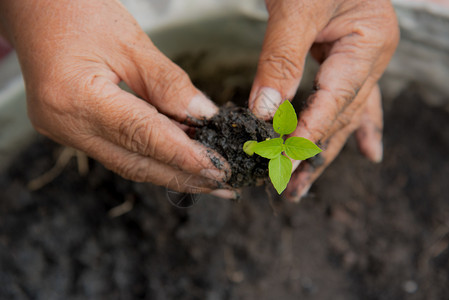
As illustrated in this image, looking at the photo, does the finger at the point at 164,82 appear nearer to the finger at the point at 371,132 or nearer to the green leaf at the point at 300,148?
the green leaf at the point at 300,148

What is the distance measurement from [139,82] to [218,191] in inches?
22.2

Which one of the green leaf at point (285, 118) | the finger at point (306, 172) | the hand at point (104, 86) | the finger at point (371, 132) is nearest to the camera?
the green leaf at point (285, 118)

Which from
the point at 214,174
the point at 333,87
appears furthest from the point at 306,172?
the point at 214,174

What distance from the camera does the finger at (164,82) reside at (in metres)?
1.28

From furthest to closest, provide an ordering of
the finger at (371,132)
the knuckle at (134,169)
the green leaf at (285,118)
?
the finger at (371,132)
the knuckle at (134,169)
the green leaf at (285,118)

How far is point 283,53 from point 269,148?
0.42m

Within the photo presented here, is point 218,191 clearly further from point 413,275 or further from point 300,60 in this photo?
point 413,275

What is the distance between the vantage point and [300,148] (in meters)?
1.12

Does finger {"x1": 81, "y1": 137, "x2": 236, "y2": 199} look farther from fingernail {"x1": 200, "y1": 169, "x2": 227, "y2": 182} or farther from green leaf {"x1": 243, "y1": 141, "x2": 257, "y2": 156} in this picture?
green leaf {"x1": 243, "y1": 141, "x2": 257, "y2": 156}

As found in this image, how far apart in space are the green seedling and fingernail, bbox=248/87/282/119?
0.18m

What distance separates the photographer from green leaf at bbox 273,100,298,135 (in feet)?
3.53

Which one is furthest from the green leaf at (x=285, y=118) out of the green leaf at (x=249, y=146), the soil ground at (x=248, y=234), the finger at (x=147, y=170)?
the soil ground at (x=248, y=234)

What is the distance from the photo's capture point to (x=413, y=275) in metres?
2.21

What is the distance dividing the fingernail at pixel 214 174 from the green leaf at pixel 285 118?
0.91ft
